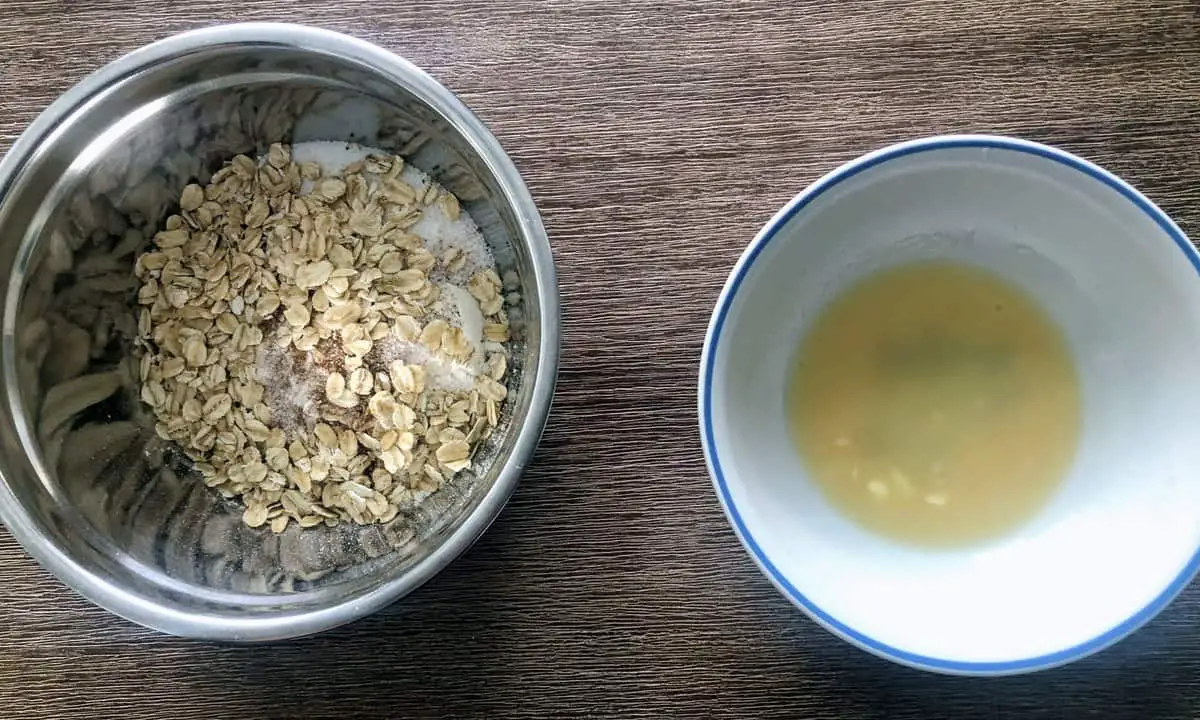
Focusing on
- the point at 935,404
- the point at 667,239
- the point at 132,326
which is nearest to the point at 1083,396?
the point at 935,404

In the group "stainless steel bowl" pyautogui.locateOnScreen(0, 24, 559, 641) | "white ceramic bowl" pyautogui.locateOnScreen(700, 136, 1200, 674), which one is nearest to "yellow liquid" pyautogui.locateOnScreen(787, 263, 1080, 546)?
"white ceramic bowl" pyautogui.locateOnScreen(700, 136, 1200, 674)

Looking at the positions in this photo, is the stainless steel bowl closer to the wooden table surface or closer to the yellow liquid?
the wooden table surface

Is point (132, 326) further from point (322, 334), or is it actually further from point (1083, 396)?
point (1083, 396)

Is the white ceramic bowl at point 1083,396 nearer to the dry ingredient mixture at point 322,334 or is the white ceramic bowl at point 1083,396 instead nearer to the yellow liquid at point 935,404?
the yellow liquid at point 935,404

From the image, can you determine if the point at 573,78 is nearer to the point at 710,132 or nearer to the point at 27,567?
the point at 710,132

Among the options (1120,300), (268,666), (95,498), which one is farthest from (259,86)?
(1120,300)

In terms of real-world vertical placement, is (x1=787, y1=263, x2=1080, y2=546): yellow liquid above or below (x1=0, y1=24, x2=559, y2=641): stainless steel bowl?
above
